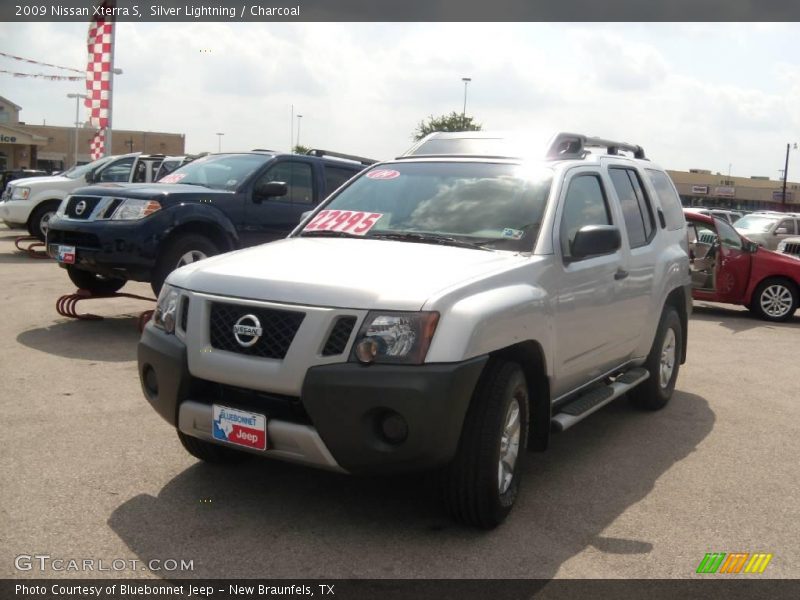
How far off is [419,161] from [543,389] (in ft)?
6.05

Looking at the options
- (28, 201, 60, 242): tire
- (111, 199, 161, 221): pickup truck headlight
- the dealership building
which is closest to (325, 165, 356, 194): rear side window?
(111, 199, 161, 221): pickup truck headlight

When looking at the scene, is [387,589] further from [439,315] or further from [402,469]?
[439,315]

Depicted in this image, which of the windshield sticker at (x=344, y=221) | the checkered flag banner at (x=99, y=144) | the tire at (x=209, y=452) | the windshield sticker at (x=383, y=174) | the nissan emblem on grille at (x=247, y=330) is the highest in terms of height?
the checkered flag banner at (x=99, y=144)

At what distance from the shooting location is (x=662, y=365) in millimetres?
6410

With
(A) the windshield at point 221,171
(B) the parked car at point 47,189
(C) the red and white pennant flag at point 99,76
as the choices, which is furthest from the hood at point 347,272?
(C) the red and white pennant flag at point 99,76

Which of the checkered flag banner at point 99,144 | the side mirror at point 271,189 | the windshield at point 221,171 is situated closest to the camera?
the side mirror at point 271,189

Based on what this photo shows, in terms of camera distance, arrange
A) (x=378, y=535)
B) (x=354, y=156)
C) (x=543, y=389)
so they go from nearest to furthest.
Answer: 1. (x=378, y=535)
2. (x=543, y=389)
3. (x=354, y=156)

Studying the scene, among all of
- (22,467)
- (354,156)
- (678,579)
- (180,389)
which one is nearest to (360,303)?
(180,389)

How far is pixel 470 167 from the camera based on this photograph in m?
5.08

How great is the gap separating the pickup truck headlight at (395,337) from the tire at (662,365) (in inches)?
125

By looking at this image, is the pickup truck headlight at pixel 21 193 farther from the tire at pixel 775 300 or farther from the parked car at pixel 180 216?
the tire at pixel 775 300

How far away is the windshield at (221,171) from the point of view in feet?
29.8

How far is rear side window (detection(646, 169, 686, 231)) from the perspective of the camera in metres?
6.64

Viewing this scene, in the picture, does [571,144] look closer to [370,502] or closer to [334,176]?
[370,502]
